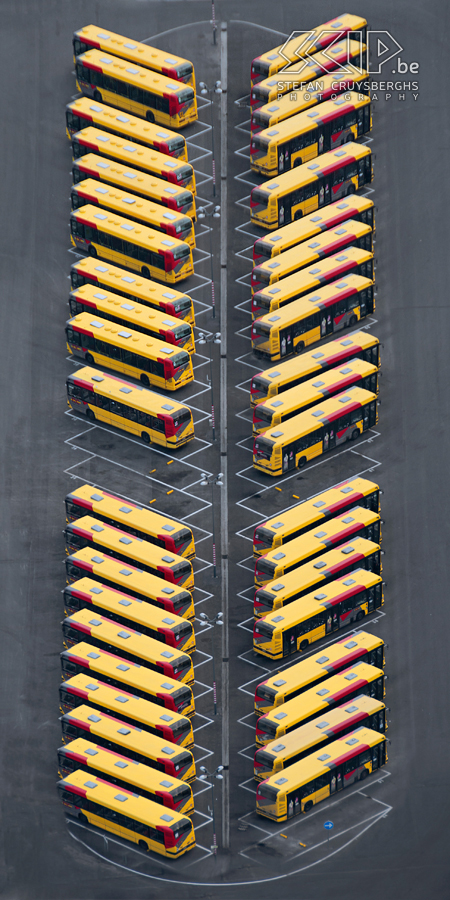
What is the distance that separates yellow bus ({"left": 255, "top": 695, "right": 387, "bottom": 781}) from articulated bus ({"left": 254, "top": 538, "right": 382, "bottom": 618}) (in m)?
9.82

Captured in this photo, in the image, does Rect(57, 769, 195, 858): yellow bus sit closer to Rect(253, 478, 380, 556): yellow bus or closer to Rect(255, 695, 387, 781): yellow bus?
Rect(255, 695, 387, 781): yellow bus

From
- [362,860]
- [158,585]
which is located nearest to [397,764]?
[362,860]

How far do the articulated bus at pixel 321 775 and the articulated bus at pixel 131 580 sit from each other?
15.7 m

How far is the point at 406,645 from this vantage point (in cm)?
19438

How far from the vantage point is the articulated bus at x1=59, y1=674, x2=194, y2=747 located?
186 m

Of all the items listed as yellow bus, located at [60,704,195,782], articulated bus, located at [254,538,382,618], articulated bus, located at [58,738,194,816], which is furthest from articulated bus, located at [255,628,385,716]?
articulated bus, located at [58,738,194,816]

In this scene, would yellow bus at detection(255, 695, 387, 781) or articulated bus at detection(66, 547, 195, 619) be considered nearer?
yellow bus at detection(255, 695, 387, 781)

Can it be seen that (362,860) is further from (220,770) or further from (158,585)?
(158,585)

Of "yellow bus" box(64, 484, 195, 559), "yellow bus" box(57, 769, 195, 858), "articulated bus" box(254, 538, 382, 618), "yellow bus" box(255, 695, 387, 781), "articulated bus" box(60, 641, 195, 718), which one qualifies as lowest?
"yellow bus" box(57, 769, 195, 858)

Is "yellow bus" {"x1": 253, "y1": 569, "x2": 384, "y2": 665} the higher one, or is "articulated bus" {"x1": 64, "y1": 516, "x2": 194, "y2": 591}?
"articulated bus" {"x1": 64, "y1": 516, "x2": 194, "y2": 591}

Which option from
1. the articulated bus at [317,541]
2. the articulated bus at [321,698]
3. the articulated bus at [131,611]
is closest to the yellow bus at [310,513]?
the articulated bus at [317,541]

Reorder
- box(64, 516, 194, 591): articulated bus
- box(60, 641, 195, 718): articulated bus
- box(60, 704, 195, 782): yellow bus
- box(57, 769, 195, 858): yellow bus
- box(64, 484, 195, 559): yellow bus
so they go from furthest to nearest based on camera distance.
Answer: box(64, 484, 195, 559): yellow bus
box(64, 516, 194, 591): articulated bus
box(60, 641, 195, 718): articulated bus
box(60, 704, 195, 782): yellow bus
box(57, 769, 195, 858): yellow bus

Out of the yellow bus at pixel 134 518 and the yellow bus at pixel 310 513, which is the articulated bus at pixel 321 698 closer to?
the yellow bus at pixel 310 513

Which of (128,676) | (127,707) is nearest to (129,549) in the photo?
(128,676)
